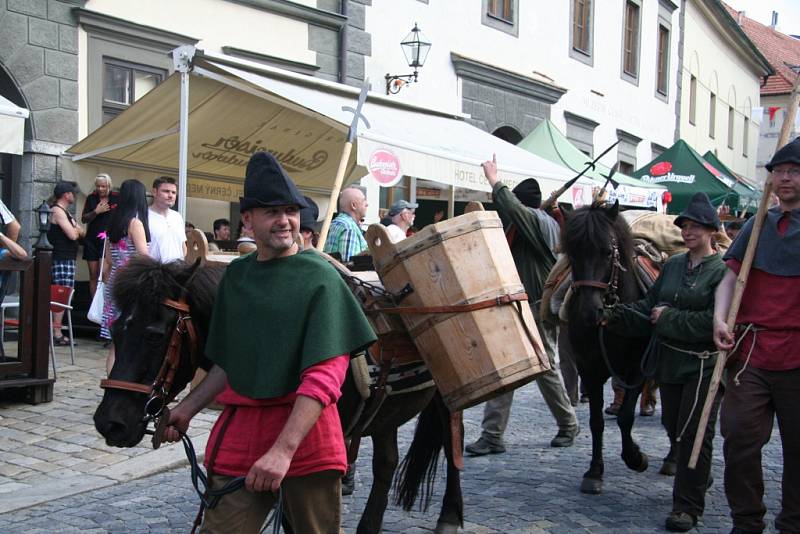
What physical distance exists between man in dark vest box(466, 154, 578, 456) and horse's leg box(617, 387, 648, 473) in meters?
0.74

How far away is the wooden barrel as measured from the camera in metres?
3.63

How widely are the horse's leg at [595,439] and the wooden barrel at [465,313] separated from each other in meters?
2.02

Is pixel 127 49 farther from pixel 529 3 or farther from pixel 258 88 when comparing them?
pixel 529 3

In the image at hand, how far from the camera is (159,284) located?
3.08 metres

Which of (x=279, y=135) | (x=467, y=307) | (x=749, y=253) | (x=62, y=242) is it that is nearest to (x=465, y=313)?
(x=467, y=307)

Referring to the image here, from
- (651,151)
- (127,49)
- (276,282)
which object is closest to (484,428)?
(276,282)

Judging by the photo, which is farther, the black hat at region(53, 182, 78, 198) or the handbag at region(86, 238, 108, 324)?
the black hat at region(53, 182, 78, 198)

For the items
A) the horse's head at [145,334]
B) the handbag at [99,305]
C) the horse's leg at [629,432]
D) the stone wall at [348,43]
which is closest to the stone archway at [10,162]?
the handbag at [99,305]

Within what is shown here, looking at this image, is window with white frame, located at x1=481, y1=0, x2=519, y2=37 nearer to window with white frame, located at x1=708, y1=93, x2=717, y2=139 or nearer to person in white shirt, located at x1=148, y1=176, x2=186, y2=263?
person in white shirt, located at x1=148, y1=176, x2=186, y2=263

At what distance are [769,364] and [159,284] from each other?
2.80 meters

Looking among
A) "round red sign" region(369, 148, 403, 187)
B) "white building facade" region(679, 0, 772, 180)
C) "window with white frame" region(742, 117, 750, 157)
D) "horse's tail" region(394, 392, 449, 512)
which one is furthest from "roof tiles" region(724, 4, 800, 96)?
"horse's tail" region(394, 392, 449, 512)

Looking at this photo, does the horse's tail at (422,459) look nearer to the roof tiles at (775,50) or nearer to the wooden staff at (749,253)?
the wooden staff at (749,253)

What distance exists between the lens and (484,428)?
21.4 feet

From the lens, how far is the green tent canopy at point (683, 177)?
59.8 ft
